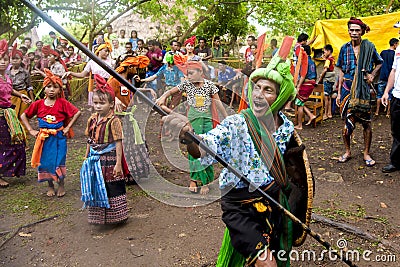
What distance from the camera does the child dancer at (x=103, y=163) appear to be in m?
4.19

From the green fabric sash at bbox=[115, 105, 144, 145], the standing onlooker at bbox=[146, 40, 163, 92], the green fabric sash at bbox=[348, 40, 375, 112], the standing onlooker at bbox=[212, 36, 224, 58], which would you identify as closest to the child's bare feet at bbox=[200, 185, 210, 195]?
the green fabric sash at bbox=[115, 105, 144, 145]

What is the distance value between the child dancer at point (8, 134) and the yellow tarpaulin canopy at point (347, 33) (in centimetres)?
800

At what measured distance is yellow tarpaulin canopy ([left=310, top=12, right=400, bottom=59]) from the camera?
401 inches

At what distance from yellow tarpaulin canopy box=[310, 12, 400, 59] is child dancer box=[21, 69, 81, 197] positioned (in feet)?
25.5

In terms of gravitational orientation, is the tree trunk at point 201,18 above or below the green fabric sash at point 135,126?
above

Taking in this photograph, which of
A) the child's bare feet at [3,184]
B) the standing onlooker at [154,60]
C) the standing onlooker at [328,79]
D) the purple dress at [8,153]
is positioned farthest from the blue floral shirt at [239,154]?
the standing onlooker at [154,60]

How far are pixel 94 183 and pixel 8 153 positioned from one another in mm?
2402

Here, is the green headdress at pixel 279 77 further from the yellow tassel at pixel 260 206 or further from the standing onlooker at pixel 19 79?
the standing onlooker at pixel 19 79

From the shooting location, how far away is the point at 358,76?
19.8ft

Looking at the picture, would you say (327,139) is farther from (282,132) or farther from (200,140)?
(200,140)

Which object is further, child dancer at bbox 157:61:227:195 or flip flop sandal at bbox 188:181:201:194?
flip flop sandal at bbox 188:181:201:194

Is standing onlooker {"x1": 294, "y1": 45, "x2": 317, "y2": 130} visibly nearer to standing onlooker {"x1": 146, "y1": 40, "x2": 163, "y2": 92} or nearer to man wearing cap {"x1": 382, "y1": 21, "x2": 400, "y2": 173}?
man wearing cap {"x1": 382, "y1": 21, "x2": 400, "y2": 173}

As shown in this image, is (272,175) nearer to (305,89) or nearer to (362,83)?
(362,83)

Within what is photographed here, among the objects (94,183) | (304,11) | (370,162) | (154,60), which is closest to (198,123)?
(94,183)
